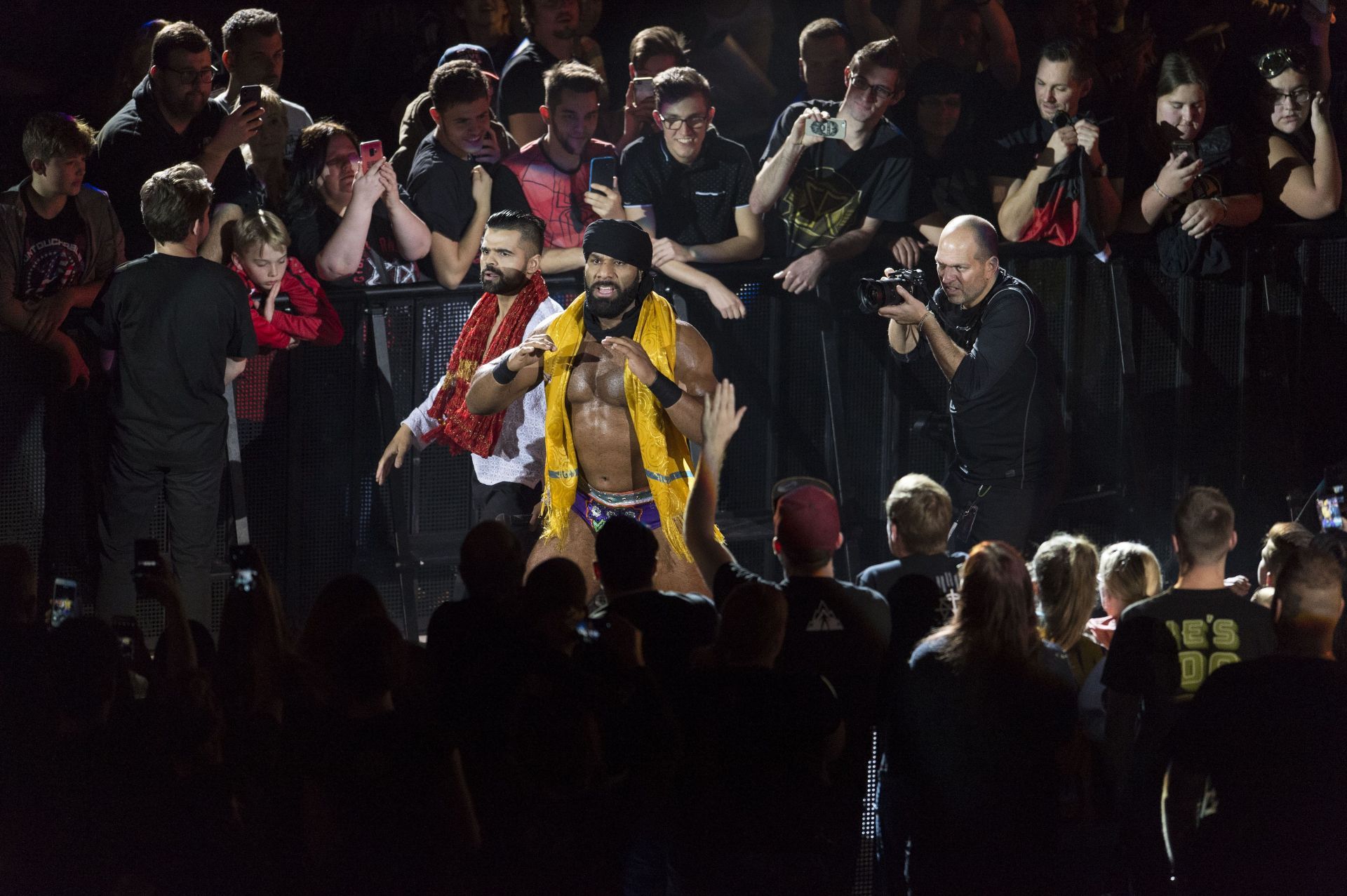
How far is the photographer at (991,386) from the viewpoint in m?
6.50

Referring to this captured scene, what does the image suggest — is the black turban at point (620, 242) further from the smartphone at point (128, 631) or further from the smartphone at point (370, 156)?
the smartphone at point (128, 631)

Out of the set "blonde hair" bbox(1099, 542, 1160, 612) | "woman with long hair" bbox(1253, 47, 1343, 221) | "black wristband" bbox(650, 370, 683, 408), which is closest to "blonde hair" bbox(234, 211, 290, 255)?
"black wristband" bbox(650, 370, 683, 408)

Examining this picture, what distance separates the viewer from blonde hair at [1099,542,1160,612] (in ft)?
14.8

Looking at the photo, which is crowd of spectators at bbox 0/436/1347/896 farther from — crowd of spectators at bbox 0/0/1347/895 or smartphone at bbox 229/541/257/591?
smartphone at bbox 229/541/257/591

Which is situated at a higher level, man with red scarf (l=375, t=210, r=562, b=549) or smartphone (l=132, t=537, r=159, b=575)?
man with red scarf (l=375, t=210, r=562, b=549)

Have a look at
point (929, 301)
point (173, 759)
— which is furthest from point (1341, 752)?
point (929, 301)

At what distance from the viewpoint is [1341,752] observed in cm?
339

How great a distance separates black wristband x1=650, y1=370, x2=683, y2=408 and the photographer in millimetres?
1216

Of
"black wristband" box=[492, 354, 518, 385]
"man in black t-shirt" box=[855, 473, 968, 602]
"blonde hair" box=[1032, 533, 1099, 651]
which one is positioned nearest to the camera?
"blonde hair" box=[1032, 533, 1099, 651]

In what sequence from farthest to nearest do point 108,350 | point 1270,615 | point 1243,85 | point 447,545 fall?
point 1243,85 → point 447,545 → point 108,350 → point 1270,615

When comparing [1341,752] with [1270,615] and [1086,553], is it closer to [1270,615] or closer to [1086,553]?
[1270,615]

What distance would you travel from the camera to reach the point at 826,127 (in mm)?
6707

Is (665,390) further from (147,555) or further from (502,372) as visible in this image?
(147,555)

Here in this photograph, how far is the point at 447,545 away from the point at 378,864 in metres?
2.98
